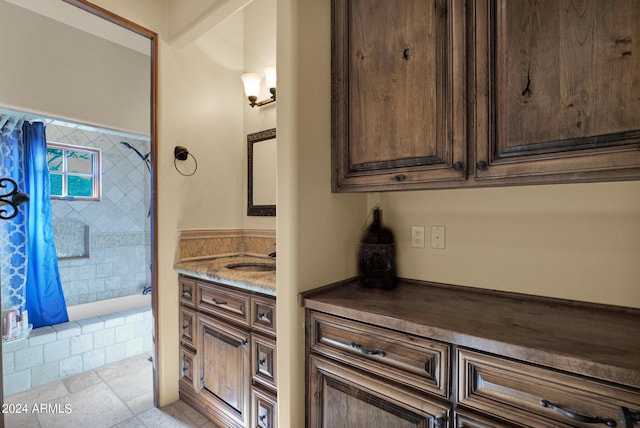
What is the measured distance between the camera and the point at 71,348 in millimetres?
2344

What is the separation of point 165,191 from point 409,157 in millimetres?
1612

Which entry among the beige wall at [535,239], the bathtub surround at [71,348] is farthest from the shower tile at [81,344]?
the beige wall at [535,239]

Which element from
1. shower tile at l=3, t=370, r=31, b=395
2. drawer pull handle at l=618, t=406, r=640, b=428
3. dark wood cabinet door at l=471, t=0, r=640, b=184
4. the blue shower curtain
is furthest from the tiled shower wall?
drawer pull handle at l=618, t=406, r=640, b=428

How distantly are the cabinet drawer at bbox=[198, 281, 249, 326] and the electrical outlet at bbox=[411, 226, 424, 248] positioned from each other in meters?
0.89

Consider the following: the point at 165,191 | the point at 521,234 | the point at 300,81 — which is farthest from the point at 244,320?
the point at 521,234

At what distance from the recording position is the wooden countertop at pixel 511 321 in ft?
2.35

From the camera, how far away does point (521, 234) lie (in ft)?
3.93

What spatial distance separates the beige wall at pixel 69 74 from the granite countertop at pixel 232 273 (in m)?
1.53

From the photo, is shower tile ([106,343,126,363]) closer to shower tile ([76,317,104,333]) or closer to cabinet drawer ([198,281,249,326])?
shower tile ([76,317,104,333])

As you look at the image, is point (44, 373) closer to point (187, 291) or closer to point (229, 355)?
point (187, 291)

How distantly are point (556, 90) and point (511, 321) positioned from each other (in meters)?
0.73

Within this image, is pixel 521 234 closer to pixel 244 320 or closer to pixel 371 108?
pixel 371 108

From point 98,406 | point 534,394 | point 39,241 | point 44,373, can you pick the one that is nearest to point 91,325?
point 44,373

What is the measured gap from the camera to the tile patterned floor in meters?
1.77
